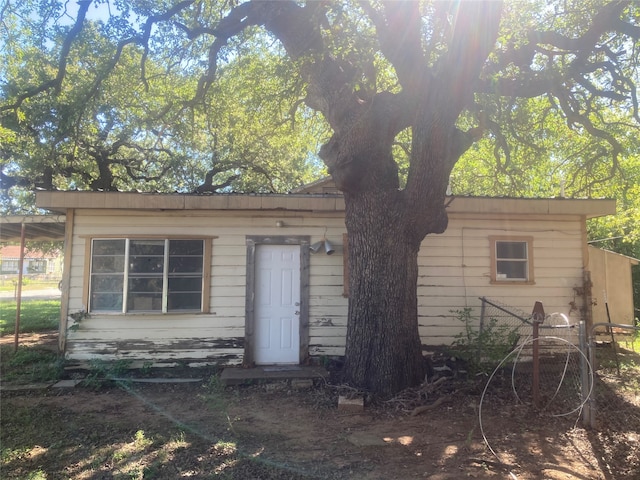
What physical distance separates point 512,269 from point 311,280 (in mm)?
3737

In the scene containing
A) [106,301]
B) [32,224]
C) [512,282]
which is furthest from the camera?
[32,224]

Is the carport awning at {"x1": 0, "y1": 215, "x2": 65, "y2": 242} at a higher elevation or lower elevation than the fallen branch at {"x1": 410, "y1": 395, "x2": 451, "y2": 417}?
higher

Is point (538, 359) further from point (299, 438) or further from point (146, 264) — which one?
point (146, 264)

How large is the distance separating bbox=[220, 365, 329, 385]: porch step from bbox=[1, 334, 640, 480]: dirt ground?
41 centimetres

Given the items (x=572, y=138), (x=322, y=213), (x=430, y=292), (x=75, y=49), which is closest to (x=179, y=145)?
(x=75, y=49)

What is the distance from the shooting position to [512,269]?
8211mm

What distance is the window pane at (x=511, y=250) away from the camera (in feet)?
26.9

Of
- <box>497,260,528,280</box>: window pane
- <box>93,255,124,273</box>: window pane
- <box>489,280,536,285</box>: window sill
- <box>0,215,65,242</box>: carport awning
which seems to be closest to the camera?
<box>93,255,124,273</box>: window pane

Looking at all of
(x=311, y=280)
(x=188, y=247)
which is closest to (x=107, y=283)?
(x=188, y=247)

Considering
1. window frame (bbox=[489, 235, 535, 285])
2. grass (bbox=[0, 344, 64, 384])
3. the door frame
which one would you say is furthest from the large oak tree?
grass (bbox=[0, 344, 64, 384])

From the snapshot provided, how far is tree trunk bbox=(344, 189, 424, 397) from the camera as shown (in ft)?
19.1

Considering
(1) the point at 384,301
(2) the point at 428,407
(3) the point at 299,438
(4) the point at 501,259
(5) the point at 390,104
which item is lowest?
(3) the point at 299,438

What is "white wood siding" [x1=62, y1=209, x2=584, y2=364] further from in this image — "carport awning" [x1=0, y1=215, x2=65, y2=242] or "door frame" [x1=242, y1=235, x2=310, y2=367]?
"carport awning" [x1=0, y1=215, x2=65, y2=242]

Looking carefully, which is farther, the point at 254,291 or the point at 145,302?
the point at 254,291
